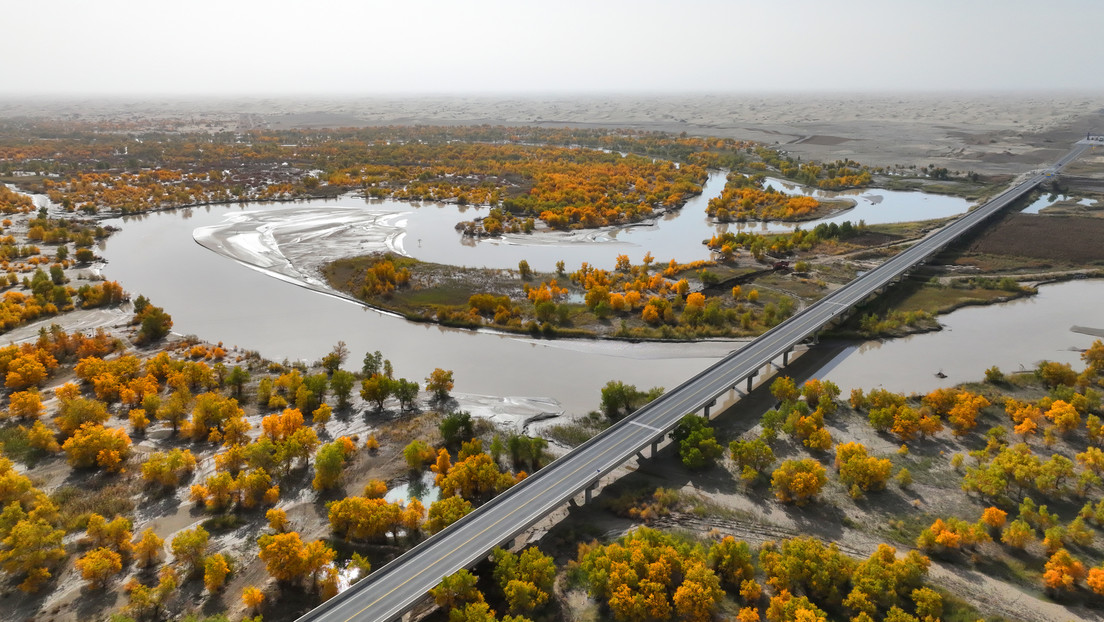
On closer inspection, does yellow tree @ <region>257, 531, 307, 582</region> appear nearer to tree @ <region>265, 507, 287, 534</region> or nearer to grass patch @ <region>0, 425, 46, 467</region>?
tree @ <region>265, 507, 287, 534</region>

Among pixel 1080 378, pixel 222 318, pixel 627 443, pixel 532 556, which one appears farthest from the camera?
pixel 222 318

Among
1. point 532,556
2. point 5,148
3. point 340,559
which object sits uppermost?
point 5,148

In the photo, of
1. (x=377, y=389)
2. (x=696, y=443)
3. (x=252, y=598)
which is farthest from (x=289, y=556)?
(x=696, y=443)

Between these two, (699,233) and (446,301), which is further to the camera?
(699,233)

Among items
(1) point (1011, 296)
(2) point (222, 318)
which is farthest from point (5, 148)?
(1) point (1011, 296)

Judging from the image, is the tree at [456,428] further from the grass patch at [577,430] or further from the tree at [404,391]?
the grass patch at [577,430]

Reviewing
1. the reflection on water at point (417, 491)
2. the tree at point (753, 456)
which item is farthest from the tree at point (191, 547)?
the tree at point (753, 456)

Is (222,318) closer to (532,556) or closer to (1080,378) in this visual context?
(532,556)
